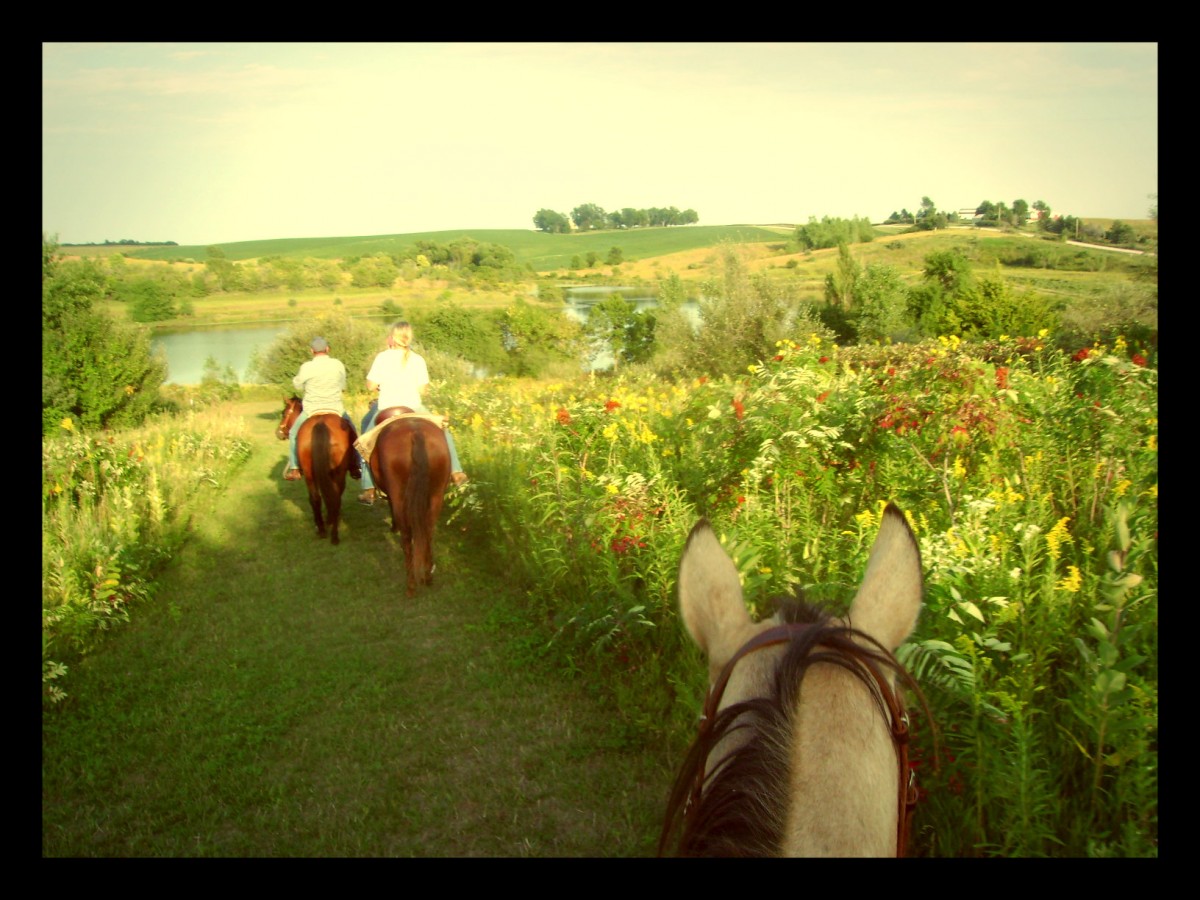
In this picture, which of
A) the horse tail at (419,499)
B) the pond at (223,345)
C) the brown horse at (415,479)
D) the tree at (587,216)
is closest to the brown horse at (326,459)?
the brown horse at (415,479)

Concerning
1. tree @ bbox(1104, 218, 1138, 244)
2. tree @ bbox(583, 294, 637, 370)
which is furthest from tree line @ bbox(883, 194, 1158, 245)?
tree @ bbox(583, 294, 637, 370)

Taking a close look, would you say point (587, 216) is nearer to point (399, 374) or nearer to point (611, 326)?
point (611, 326)

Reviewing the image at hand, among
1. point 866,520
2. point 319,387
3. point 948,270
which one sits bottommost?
point 866,520

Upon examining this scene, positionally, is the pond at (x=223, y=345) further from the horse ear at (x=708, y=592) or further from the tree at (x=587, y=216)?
the horse ear at (x=708, y=592)

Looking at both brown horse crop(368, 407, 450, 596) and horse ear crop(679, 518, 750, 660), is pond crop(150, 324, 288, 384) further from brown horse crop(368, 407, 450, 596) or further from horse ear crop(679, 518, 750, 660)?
horse ear crop(679, 518, 750, 660)

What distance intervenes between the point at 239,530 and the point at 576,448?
5248 millimetres

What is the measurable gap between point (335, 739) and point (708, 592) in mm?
3799

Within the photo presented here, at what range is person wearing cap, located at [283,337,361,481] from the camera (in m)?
8.58

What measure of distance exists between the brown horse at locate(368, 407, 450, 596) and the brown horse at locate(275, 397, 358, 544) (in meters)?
1.27

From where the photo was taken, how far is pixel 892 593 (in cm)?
167

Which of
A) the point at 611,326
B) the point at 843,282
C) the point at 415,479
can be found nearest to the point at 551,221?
the point at 611,326

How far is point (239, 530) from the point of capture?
930 centimetres
